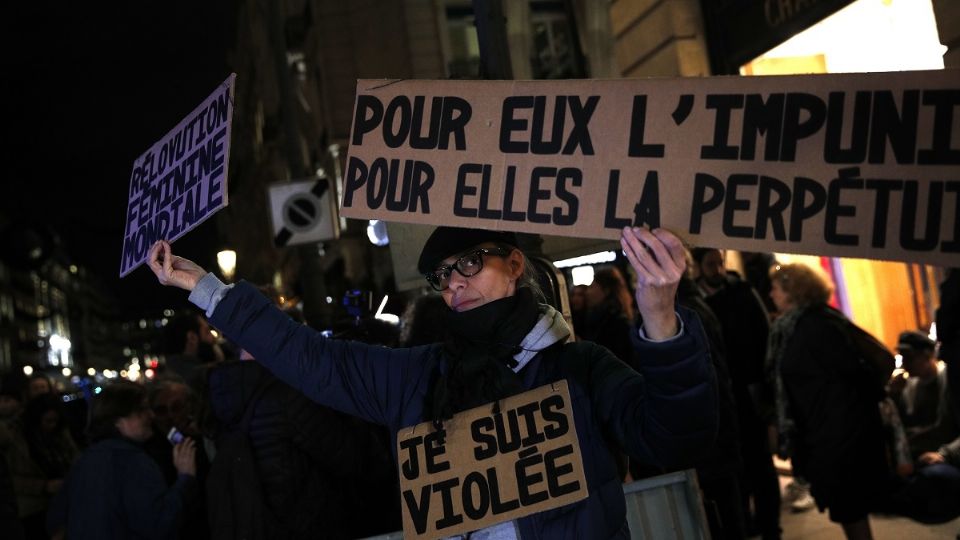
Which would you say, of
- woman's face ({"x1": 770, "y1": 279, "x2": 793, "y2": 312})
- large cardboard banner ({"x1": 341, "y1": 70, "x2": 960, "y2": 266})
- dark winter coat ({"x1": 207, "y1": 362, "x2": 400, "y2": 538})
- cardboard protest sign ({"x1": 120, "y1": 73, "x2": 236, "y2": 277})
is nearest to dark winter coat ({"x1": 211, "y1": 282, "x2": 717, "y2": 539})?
large cardboard banner ({"x1": 341, "y1": 70, "x2": 960, "y2": 266})

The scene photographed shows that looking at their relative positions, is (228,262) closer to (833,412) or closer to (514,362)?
(833,412)

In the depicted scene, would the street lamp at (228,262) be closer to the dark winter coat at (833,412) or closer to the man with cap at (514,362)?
the dark winter coat at (833,412)

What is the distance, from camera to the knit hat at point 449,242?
305 centimetres

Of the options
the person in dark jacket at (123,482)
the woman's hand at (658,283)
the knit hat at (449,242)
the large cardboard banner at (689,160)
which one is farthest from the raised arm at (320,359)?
the person in dark jacket at (123,482)

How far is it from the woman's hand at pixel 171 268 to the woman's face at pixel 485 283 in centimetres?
81

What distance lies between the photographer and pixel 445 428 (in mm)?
2928

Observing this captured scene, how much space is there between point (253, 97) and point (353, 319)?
50263 millimetres

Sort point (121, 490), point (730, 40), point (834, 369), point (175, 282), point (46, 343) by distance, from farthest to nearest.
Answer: point (46, 343), point (730, 40), point (834, 369), point (121, 490), point (175, 282)

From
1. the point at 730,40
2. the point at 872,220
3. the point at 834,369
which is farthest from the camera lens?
the point at 730,40

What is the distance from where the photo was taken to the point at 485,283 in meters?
3.01

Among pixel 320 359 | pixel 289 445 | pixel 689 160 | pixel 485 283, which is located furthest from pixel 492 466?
pixel 289 445

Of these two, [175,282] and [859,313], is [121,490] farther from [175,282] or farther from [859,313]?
[859,313]

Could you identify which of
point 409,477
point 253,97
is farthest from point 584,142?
point 253,97

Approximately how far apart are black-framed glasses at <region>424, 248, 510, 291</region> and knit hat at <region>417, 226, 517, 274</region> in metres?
0.02
